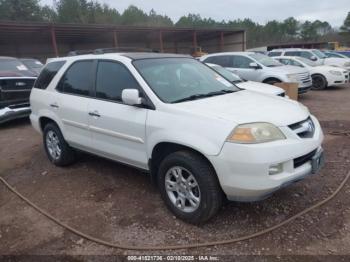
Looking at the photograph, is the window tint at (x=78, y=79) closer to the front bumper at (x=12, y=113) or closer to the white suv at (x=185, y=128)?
the white suv at (x=185, y=128)

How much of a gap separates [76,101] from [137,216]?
1.78 metres

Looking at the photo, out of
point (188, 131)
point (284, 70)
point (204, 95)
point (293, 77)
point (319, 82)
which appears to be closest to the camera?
point (188, 131)

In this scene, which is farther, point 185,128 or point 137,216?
point 137,216

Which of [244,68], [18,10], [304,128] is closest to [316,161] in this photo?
[304,128]

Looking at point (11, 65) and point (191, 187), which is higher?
point (11, 65)

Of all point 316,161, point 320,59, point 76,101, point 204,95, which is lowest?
point 320,59

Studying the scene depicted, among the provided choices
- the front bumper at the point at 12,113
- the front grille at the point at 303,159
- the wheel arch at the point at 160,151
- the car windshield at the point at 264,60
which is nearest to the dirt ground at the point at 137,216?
the wheel arch at the point at 160,151

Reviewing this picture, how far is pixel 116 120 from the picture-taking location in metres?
3.73

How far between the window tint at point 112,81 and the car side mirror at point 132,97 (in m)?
0.26

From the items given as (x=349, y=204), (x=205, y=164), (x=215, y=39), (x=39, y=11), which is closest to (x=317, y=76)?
(x=349, y=204)

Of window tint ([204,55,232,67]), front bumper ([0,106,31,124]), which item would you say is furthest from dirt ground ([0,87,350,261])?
window tint ([204,55,232,67])

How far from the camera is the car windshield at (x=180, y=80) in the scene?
11.8 feet

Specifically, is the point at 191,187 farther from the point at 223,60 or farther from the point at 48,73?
the point at 223,60

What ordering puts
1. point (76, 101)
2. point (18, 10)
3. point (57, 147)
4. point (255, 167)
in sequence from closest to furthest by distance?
1. point (255, 167)
2. point (76, 101)
3. point (57, 147)
4. point (18, 10)
